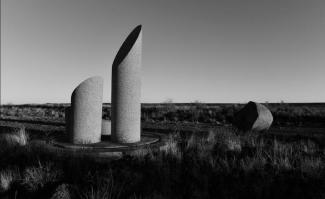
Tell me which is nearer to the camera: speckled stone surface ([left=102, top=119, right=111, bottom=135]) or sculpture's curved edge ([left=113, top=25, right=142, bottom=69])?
sculpture's curved edge ([left=113, top=25, right=142, bottom=69])

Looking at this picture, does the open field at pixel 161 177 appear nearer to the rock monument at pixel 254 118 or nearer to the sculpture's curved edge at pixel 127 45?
the sculpture's curved edge at pixel 127 45

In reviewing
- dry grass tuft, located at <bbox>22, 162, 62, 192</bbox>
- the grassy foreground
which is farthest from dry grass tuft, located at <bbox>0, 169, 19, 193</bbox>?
dry grass tuft, located at <bbox>22, 162, 62, 192</bbox>

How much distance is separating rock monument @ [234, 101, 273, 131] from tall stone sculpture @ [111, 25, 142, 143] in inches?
228

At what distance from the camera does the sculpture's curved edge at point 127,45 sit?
8197mm

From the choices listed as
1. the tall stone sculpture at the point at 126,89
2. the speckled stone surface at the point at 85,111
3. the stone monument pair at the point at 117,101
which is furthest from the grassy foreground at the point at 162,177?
the tall stone sculpture at the point at 126,89

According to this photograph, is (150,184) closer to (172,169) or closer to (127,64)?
(172,169)

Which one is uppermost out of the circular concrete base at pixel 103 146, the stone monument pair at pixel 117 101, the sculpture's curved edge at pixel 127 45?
the sculpture's curved edge at pixel 127 45

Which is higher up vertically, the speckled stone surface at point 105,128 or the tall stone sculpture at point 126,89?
the tall stone sculpture at point 126,89

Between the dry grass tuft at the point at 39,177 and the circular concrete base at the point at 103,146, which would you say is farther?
the circular concrete base at the point at 103,146

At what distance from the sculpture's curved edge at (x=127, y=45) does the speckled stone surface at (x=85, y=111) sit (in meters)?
0.85

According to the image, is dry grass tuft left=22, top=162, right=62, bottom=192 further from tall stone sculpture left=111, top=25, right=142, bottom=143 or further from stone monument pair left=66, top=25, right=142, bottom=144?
tall stone sculpture left=111, top=25, right=142, bottom=143

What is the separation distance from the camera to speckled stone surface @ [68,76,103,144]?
8.18 metres

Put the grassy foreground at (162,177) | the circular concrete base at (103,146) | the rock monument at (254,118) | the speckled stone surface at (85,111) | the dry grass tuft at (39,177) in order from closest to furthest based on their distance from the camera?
the grassy foreground at (162,177)
the dry grass tuft at (39,177)
the circular concrete base at (103,146)
the speckled stone surface at (85,111)
the rock monument at (254,118)

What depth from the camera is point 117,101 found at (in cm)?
830
